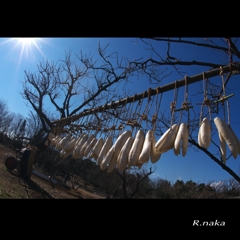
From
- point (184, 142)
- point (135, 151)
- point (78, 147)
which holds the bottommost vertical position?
point (78, 147)

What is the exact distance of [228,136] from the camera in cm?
68

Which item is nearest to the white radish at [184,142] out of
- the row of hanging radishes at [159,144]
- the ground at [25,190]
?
the row of hanging radishes at [159,144]

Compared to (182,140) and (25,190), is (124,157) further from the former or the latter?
(25,190)

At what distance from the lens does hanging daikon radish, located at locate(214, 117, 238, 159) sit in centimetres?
66

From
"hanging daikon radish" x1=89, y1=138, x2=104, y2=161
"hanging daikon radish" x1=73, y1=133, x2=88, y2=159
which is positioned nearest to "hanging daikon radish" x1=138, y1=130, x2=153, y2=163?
"hanging daikon radish" x1=89, y1=138, x2=104, y2=161

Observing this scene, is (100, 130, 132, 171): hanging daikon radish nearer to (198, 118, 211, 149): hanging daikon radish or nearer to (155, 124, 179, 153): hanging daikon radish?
(155, 124, 179, 153): hanging daikon radish

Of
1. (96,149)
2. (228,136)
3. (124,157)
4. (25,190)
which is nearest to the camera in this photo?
(228,136)

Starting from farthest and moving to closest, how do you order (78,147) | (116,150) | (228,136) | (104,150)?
1. (78,147)
2. (104,150)
3. (116,150)
4. (228,136)

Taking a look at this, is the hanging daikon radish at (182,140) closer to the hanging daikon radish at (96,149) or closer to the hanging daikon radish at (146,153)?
the hanging daikon radish at (146,153)

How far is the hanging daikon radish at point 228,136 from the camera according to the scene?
26.0 inches

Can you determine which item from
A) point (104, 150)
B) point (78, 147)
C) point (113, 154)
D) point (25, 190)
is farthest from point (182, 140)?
point (25, 190)
